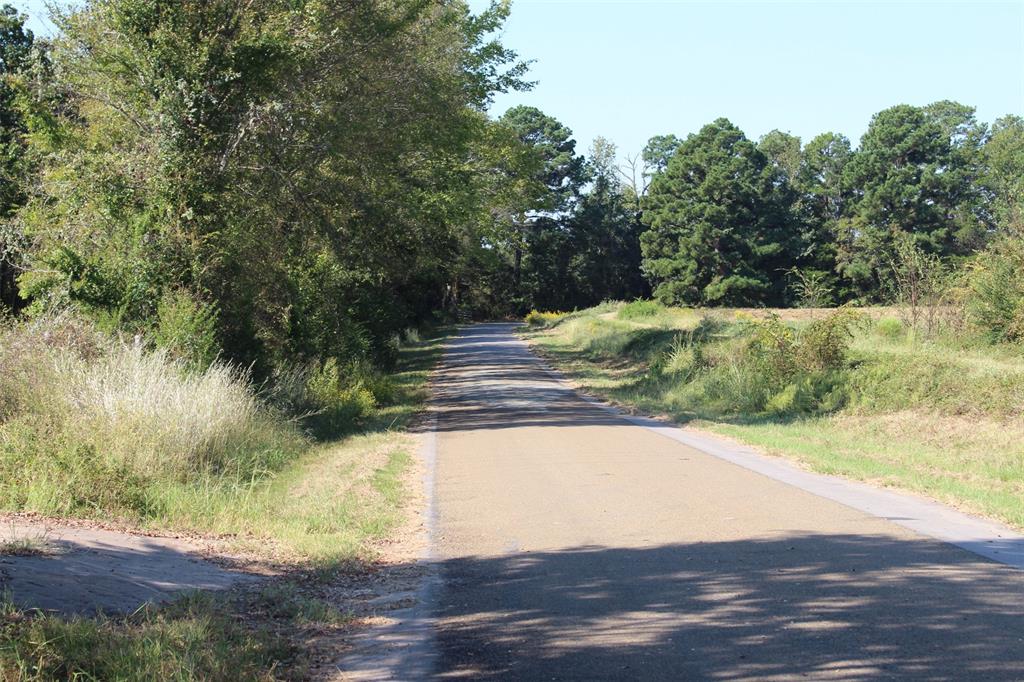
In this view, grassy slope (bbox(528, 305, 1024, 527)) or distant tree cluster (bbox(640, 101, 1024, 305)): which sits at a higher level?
distant tree cluster (bbox(640, 101, 1024, 305))

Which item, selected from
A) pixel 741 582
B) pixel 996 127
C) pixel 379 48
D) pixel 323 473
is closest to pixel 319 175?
pixel 379 48

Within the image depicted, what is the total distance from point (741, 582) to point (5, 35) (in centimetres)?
3557

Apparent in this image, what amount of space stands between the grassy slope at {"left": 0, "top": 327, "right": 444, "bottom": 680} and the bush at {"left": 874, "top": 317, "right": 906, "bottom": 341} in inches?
644

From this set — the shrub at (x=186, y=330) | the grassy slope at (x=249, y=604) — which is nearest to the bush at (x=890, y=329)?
the grassy slope at (x=249, y=604)

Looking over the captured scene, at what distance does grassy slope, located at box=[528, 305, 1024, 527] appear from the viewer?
1264cm

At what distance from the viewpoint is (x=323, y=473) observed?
45.0 feet

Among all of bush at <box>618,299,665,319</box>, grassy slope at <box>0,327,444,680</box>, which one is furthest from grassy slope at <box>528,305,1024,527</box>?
bush at <box>618,299,665,319</box>

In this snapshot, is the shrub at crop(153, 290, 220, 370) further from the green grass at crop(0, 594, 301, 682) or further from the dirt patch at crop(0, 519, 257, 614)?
the green grass at crop(0, 594, 301, 682)

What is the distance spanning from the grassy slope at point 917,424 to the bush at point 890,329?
587 millimetres

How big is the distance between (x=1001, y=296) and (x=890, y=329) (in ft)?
15.9

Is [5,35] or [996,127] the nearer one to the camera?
[5,35]

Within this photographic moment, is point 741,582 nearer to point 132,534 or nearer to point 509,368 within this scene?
point 132,534

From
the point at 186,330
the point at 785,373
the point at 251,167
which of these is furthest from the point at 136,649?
the point at 785,373

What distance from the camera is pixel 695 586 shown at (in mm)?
7555
